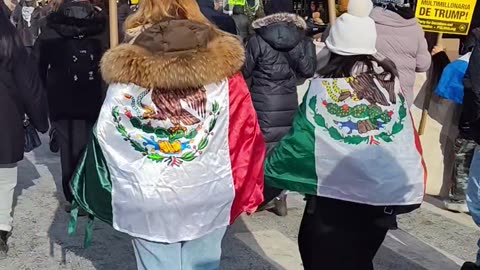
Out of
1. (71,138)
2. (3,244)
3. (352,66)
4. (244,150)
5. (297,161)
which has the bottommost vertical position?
A: (3,244)

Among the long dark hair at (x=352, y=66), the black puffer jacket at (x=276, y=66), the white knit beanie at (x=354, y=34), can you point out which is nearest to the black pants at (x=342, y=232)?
the long dark hair at (x=352, y=66)

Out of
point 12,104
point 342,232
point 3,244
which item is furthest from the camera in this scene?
point 3,244

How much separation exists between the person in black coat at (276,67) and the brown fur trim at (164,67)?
270 centimetres

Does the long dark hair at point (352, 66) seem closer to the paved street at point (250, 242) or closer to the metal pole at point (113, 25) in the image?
the metal pole at point (113, 25)

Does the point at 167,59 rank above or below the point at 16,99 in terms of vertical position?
above

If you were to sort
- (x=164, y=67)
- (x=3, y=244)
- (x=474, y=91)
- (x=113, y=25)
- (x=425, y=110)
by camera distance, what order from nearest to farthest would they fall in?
(x=164, y=67) → (x=113, y=25) → (x=474, y=91) → (x=3, y=244) → (x=425, y=110)

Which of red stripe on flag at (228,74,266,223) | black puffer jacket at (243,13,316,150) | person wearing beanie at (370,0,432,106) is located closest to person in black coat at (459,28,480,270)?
person wearing beanie at (370,0,432,106)

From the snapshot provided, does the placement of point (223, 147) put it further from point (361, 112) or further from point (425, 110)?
point (425, 110)

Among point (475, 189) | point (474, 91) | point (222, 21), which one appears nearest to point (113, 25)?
point (474, 91)

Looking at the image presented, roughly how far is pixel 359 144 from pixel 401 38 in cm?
257

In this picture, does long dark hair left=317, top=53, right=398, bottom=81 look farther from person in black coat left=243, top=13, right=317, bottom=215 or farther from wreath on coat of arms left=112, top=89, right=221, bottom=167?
person in black coat left=243, top=13, right=317, bottom=215

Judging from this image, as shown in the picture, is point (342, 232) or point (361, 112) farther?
point (342, 232)

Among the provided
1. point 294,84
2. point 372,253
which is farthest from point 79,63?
point 372,253

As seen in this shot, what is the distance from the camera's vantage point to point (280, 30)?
582cm
